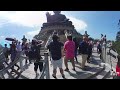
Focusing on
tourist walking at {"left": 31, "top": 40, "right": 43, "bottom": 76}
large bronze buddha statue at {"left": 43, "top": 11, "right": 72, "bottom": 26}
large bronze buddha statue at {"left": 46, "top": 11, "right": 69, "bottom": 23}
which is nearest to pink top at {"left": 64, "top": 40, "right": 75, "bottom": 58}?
tourist walking at {"left": 31, "top": 40, "right": 43, "bottom": 76}

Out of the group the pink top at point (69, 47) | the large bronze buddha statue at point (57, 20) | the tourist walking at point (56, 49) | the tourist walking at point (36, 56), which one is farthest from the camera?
the large bronze buddha statue at point (57, 20)

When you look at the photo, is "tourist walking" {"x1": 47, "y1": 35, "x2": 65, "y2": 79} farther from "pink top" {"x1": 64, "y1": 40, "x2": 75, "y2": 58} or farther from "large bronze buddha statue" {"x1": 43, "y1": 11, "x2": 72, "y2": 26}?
"large bronze buddha statue" {"x1": 43, "y1": 11, "x2": 72, "y2": 26}

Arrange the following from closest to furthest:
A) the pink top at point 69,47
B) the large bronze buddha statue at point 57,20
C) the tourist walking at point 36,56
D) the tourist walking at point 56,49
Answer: the tourist walking at point 56,49 < the tourist walking at point 36,56 < the pink top at point 69,47 < the large bronze buddha statue at point 57,20

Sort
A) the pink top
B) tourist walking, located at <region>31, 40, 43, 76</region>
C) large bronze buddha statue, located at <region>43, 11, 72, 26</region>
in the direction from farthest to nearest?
large bronze buddha statue, located at <region>43, 11, 72, 26</region> → the pink top → tourist walking, located at <region>31, 40, 43, 76</region>

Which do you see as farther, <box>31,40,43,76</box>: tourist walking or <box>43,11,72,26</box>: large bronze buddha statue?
<box>43,11,72,26</box>: large bronze buddha statue

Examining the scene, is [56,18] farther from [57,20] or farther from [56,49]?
[56,49]

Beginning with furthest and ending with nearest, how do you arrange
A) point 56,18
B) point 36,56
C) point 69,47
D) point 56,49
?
point 56,18, point 36,56, point 69,47, point 56,49

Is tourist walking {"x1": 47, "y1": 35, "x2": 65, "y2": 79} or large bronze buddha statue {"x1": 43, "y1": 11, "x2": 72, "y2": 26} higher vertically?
large bronze buddha statue {"x1": 43, "y1": 11, "x2": 72, "y2": 26}

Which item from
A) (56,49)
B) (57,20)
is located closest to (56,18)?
(57,20)

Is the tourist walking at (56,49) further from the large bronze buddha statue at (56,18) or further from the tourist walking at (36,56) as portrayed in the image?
the large bronze buddha statue at (56,18)

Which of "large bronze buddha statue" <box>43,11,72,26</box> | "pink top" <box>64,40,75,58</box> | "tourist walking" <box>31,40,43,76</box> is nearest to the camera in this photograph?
"tourist walking" <box>31,40,43,76</box>

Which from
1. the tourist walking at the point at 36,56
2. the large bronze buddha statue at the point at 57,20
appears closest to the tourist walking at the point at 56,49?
the tourist walking at the point at 36,56
